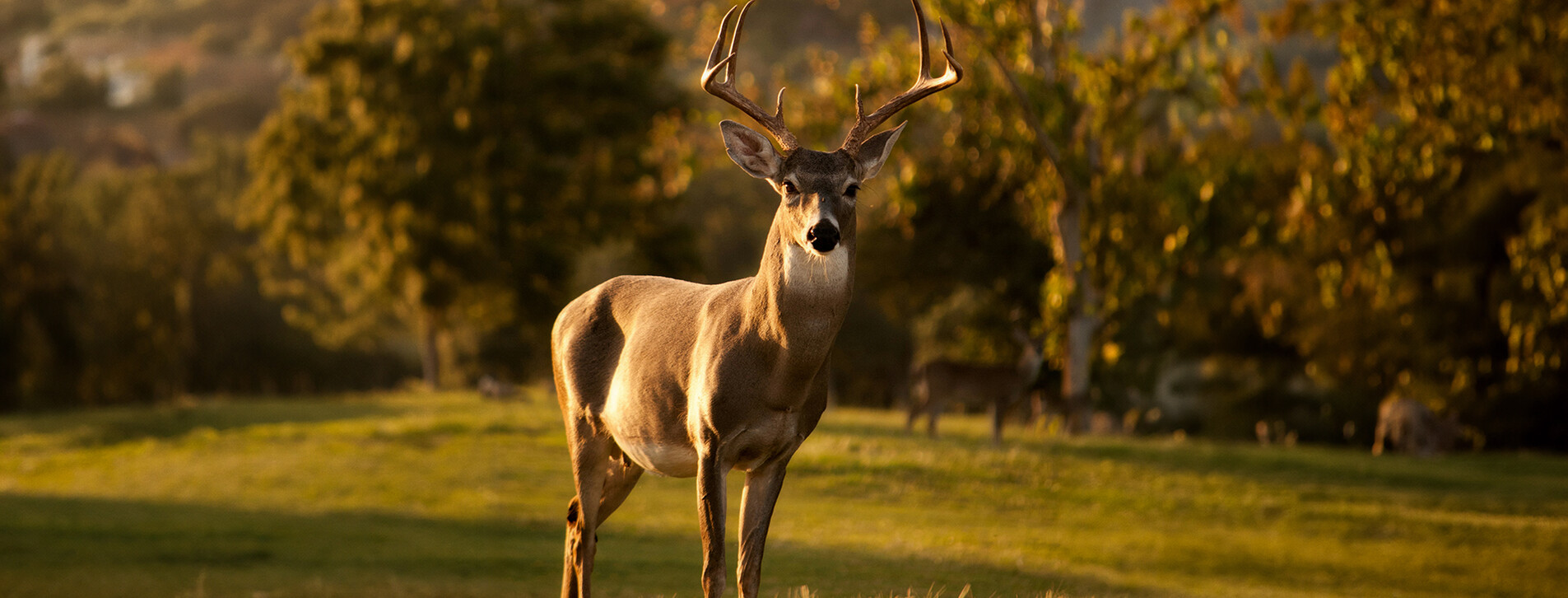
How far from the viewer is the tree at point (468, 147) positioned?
110 feet

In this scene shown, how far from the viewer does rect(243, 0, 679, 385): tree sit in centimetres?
3356

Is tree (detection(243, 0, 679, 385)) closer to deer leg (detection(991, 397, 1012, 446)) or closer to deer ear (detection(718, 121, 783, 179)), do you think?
deer leg (detection(991, 397, 1012, 446))

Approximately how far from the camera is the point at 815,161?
655 centimetres

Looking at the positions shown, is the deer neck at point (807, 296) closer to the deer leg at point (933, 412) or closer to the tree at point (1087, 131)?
the tree at point (1087, 131)

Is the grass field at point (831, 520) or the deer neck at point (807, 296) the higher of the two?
the deer neck at point (807, 296)

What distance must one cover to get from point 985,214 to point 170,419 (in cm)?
1766

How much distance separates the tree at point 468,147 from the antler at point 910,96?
26.1 metres

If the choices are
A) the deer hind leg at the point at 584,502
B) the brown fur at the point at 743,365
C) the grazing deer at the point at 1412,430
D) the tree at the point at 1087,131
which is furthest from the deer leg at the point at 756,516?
the grazing deer at the point at 1412,430

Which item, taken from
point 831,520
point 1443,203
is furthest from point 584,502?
point 1443,203

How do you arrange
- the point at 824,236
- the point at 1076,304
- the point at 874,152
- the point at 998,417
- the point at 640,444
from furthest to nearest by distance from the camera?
the point at 1076,304 < the point at 998,417 < the point at 640,444 < the point at 874,152 < the point at 824,236

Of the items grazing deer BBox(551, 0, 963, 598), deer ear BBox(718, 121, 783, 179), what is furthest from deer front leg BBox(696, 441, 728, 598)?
deer ear BBox(718, 121, 783, 179)

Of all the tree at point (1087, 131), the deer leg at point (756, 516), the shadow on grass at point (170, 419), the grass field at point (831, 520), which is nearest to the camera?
the deer leg at point (756, 516)

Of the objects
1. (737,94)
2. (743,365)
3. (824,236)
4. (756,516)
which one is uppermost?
(737,94)

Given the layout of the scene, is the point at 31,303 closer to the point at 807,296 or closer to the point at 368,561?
the point at 368,561
